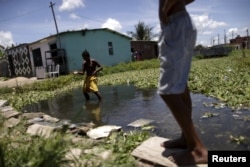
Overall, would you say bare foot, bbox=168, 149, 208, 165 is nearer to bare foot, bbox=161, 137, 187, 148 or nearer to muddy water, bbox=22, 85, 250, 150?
bare foot, bbox=161, 137, 187, 148

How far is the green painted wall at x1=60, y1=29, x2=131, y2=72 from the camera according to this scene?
23203 millimetres

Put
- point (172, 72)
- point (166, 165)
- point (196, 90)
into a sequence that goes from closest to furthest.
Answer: point (172, 72) < point (166, 165) < point (196, 90)

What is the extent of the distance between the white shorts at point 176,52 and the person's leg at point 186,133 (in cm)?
11

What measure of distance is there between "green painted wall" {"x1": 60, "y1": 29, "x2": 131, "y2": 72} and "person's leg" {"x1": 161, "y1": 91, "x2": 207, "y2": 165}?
21228 millimetres

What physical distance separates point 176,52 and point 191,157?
95cm

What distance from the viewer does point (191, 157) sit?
256cm

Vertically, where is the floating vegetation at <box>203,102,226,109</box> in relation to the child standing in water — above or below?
below

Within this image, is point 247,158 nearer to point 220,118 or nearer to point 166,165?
point 166,165

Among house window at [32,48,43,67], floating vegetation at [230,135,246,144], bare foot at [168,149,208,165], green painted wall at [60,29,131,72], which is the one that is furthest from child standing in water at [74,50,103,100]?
house window at [32,48,43,67]

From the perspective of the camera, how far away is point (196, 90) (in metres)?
7.96

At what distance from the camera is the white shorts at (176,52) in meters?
2.43

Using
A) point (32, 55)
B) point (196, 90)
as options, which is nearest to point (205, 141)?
point (196, 90)

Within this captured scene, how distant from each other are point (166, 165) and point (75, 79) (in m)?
Result: 15.6

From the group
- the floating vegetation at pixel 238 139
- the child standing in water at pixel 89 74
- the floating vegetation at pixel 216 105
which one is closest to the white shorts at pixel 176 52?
the floating vegetation at pixel 238 139
